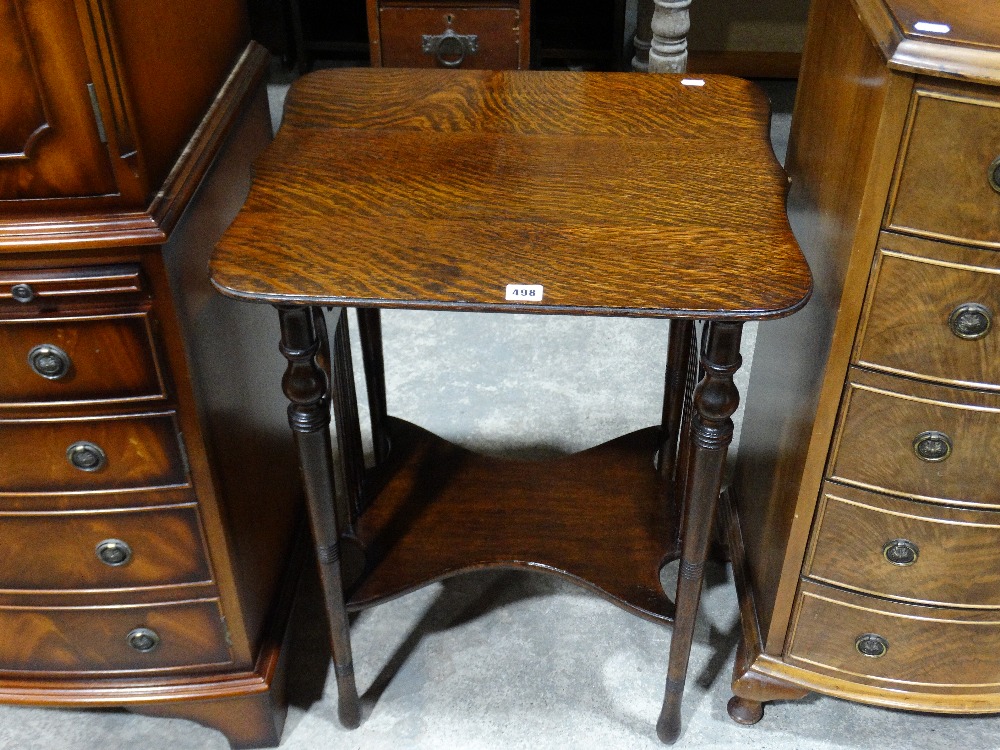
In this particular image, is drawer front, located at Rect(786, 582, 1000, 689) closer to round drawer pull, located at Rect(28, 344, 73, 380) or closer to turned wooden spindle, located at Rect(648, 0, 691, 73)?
round drawer pull, located at Rect(28, 344, 73, 380)

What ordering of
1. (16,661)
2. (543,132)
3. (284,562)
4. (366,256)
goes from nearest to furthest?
1. (366,256)
2. (543,132)
3. (16,661)
4. (284,562)

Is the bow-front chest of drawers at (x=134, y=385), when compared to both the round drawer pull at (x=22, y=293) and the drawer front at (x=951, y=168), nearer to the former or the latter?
the round drawer pull at (x=22, y=293)

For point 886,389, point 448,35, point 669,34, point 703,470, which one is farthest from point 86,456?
point 669,34

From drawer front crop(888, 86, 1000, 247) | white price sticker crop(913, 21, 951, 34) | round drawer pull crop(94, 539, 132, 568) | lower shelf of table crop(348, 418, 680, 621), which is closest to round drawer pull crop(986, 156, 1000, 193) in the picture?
drawer front crop(888, 86, 1000, 247)

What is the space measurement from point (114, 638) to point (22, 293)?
549 mm

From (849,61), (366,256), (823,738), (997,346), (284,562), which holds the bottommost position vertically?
(823,738)

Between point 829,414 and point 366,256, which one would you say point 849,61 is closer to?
point 829,414

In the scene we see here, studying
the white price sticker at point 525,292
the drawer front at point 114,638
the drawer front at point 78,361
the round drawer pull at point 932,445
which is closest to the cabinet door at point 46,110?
the drawer front at point 78,361

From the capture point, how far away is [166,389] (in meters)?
1.19

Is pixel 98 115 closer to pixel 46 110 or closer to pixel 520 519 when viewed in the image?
pixel 46 110

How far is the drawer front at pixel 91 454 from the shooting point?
121 centimetres

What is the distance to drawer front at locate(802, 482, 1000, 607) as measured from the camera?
128 cm

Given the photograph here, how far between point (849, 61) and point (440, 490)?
0.87 meters

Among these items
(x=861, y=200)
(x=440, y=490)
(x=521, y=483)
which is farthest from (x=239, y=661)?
(x=861, y=200)
